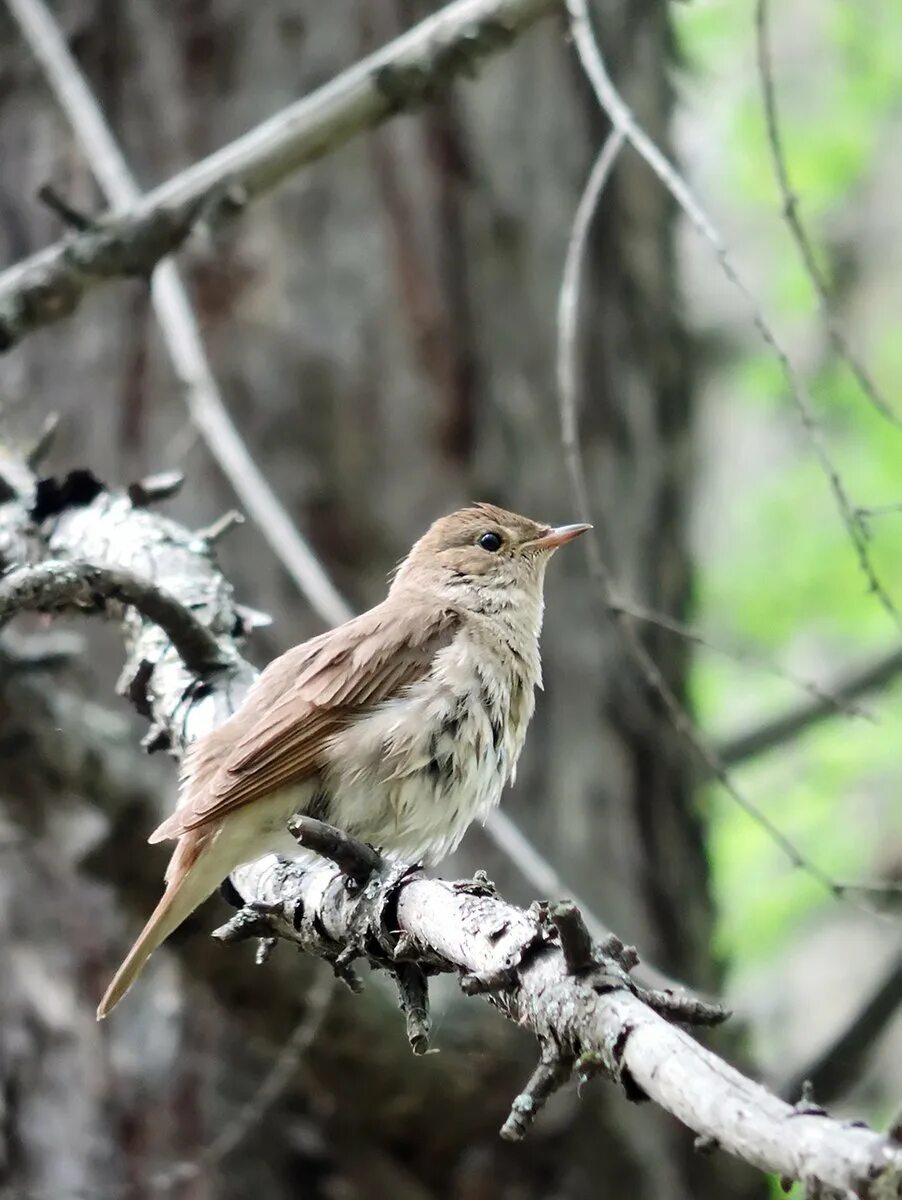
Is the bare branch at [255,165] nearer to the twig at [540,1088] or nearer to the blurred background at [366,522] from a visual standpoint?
the blurred background at [366,522]

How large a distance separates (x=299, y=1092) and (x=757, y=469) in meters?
7.91

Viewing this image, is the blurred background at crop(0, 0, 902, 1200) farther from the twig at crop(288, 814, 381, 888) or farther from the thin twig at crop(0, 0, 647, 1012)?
the twig at crop(288, 814, 381, 888)

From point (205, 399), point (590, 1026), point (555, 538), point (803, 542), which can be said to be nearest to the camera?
point (590, 1026)

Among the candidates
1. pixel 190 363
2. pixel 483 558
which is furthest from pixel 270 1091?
pixel 190 363

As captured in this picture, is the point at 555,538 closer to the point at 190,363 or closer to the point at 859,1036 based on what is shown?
the point at 190,363

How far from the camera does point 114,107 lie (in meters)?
5.11

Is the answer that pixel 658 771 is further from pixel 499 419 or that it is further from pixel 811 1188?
pixel 811 1188

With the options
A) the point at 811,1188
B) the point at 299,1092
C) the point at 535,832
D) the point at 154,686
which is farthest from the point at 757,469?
the point at 811,1188

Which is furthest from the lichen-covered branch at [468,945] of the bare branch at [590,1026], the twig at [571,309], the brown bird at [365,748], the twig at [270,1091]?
the twig at [270,1091]

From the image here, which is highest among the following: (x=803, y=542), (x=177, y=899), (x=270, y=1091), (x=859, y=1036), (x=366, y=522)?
(x=177, y=899)

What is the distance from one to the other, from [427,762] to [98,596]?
2.80 ft

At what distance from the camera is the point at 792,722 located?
539 cm

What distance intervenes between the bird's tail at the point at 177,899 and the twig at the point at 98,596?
0.39 m

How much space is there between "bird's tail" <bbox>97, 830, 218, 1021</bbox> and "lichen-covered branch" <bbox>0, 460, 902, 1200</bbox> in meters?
0.09
